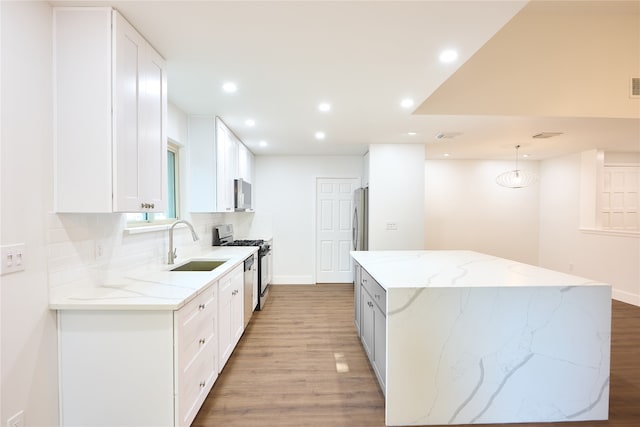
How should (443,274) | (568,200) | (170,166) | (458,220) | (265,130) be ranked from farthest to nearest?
(458,220) < (568,200) < (265,130) < (170,166) < (443,274)

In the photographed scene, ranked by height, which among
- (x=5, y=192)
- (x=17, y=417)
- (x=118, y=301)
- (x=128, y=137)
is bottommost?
(x=17, y=417)

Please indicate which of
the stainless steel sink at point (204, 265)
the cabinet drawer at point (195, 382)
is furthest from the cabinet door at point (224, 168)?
the cabinet drawer at point (195, 382)

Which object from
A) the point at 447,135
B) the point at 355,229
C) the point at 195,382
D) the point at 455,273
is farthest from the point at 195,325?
the point at 447,135

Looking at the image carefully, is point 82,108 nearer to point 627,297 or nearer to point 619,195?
point 627,297

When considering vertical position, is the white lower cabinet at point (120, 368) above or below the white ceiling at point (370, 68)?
below

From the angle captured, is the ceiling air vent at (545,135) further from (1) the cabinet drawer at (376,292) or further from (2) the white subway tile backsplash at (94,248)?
(2) the white subway tile backsplash at (94,248)

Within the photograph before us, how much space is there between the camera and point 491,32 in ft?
6.02

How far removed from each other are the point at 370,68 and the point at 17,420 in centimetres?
287

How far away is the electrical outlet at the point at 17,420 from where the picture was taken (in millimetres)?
1380

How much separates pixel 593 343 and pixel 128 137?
3.24 meters

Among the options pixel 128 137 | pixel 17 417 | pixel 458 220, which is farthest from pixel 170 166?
pixel 458 220

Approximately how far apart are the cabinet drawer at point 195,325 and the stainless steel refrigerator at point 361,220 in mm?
3093

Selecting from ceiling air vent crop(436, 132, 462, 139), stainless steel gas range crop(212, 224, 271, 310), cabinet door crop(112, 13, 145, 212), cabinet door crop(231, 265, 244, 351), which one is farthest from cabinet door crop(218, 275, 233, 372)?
ceiling air vent crop(436, 132, 462, 139)

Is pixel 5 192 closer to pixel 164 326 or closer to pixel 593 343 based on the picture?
pixel 164 326
